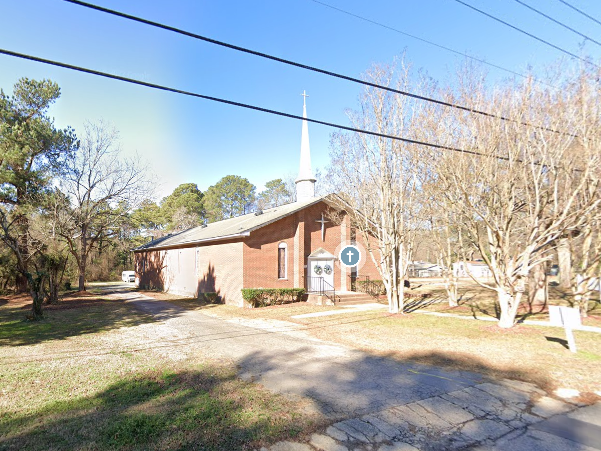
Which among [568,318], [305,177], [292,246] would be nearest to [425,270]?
[305,177]

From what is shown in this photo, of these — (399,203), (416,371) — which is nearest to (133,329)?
(416,371)

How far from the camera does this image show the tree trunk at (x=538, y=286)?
18.2m

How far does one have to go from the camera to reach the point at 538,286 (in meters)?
18.3

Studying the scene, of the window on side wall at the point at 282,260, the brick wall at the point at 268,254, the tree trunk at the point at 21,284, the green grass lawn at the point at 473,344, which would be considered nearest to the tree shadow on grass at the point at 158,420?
the green grass lawn at the point at 473,344

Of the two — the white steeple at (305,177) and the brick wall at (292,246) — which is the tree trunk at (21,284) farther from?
the white steeple at (305,177)

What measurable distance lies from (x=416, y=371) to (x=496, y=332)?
212 inches

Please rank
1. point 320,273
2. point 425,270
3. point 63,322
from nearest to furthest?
point 63,322
point 320,273
point 425,270

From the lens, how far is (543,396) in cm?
623

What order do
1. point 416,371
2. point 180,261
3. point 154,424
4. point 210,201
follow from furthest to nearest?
point 210,201, point 180,261, point 416,371, point 154,424

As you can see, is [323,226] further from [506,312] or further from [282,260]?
[506,312]

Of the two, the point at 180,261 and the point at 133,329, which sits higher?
the point at 180,261

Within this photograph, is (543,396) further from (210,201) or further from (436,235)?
(210,201)

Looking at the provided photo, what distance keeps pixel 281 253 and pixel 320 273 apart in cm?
296

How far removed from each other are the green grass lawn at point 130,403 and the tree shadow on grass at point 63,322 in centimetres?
135
